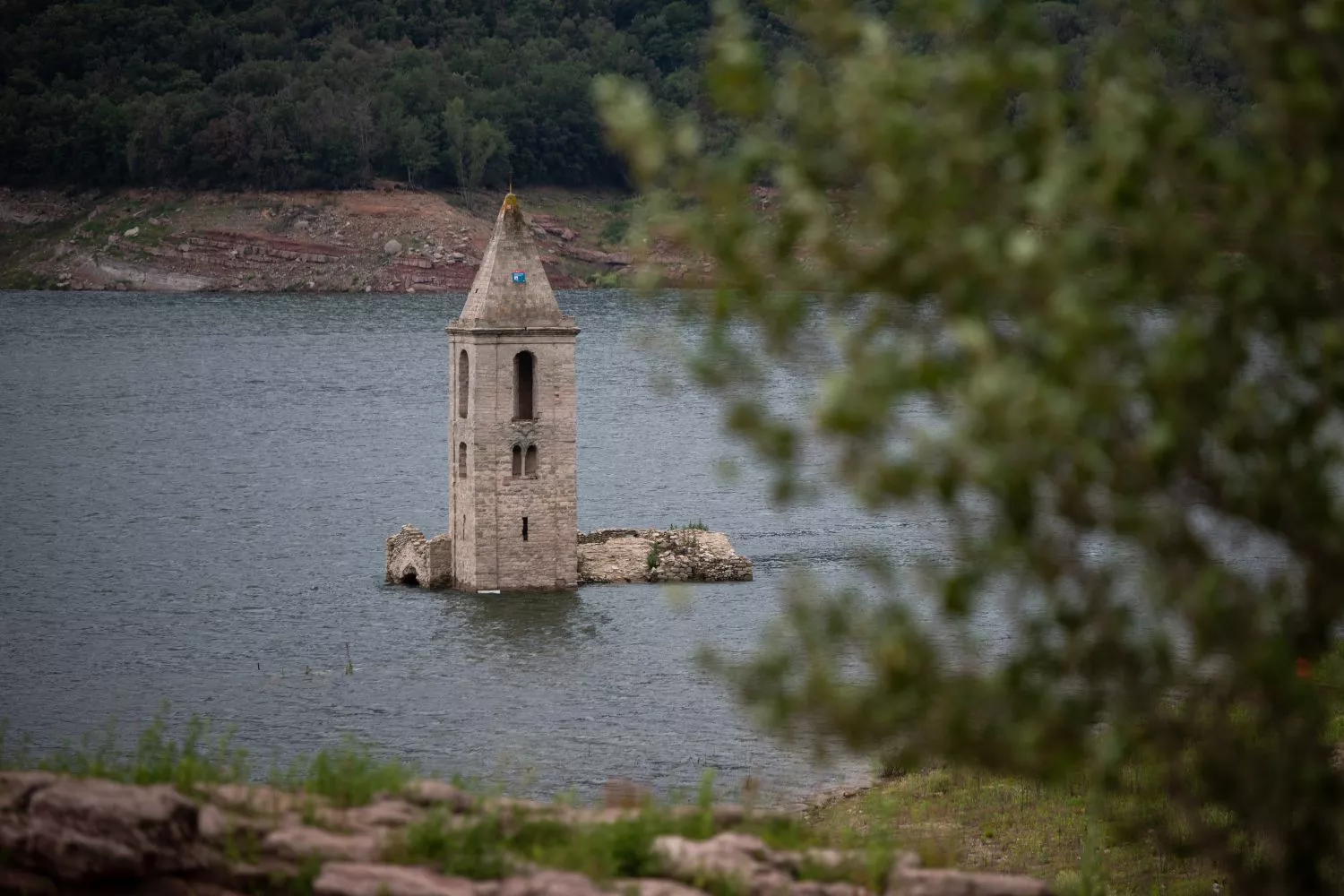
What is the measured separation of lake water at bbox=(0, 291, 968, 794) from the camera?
1330 inches

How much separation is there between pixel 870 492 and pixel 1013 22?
2.63m

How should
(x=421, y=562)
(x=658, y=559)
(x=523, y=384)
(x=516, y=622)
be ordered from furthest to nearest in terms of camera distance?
(x=658, y=559), (x=523, y=384), (x=421, y=562), (x=516, y=622)

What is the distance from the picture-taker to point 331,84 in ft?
565

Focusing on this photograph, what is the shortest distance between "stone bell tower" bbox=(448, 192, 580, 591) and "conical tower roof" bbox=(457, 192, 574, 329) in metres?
0.02

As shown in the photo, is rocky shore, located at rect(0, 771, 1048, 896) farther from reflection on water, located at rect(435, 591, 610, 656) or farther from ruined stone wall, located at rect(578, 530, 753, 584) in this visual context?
ruined stone wall, located at rect(578, 530, 753, 584)

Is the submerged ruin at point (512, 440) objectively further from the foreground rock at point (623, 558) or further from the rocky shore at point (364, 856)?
the rocky shore at point (364, 856)

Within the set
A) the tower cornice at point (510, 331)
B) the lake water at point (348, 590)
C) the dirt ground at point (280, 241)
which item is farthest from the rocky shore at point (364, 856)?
the dirt ground at point (280, 241)

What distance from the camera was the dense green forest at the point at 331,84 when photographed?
155875 mm

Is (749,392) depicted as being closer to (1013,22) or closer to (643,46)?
(1013,22)

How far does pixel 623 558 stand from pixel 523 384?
4.15 meters

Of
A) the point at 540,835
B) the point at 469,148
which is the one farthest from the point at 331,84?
the point at 540,835

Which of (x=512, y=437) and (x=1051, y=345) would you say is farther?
(x=512, y=437)

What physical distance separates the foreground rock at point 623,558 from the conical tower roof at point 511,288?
4718mm

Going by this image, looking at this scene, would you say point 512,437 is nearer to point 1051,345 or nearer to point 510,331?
point 510,331
